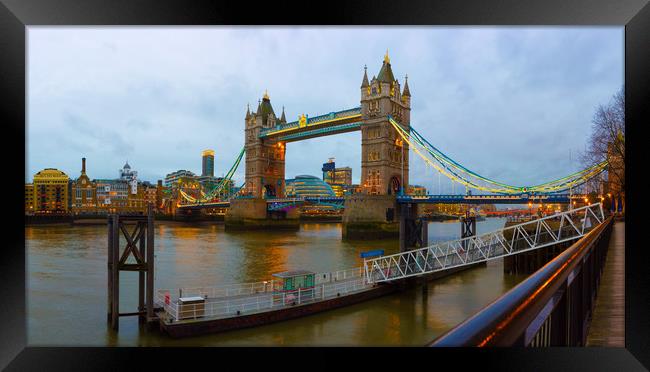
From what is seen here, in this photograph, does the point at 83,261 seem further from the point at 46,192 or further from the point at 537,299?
the point at 46,192

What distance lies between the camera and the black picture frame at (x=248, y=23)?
5656 millimetres

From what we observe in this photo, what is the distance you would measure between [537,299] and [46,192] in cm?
5722

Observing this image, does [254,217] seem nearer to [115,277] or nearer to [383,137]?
[383,137]

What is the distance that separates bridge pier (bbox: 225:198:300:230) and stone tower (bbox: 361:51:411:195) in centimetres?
1224

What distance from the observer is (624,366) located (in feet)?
15.5

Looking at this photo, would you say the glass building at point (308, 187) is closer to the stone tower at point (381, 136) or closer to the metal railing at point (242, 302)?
the stone tower at point (381, 136)

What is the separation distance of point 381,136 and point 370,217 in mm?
9087

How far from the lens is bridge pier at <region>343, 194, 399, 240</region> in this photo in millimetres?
35625

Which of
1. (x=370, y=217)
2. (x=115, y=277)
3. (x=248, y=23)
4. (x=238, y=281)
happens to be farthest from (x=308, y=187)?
(x=248, y=23)

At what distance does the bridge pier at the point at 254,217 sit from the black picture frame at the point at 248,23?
41.9 m

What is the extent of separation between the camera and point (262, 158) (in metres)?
54.4

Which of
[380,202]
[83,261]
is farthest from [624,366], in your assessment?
[380,202]

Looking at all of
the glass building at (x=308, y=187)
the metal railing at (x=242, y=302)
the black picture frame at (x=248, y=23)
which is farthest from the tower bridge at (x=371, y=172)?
the glass building at (x=308, y=187)

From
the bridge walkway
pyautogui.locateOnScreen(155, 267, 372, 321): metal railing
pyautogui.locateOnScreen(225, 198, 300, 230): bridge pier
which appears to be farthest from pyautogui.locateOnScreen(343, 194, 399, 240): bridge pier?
the bridge walkway
